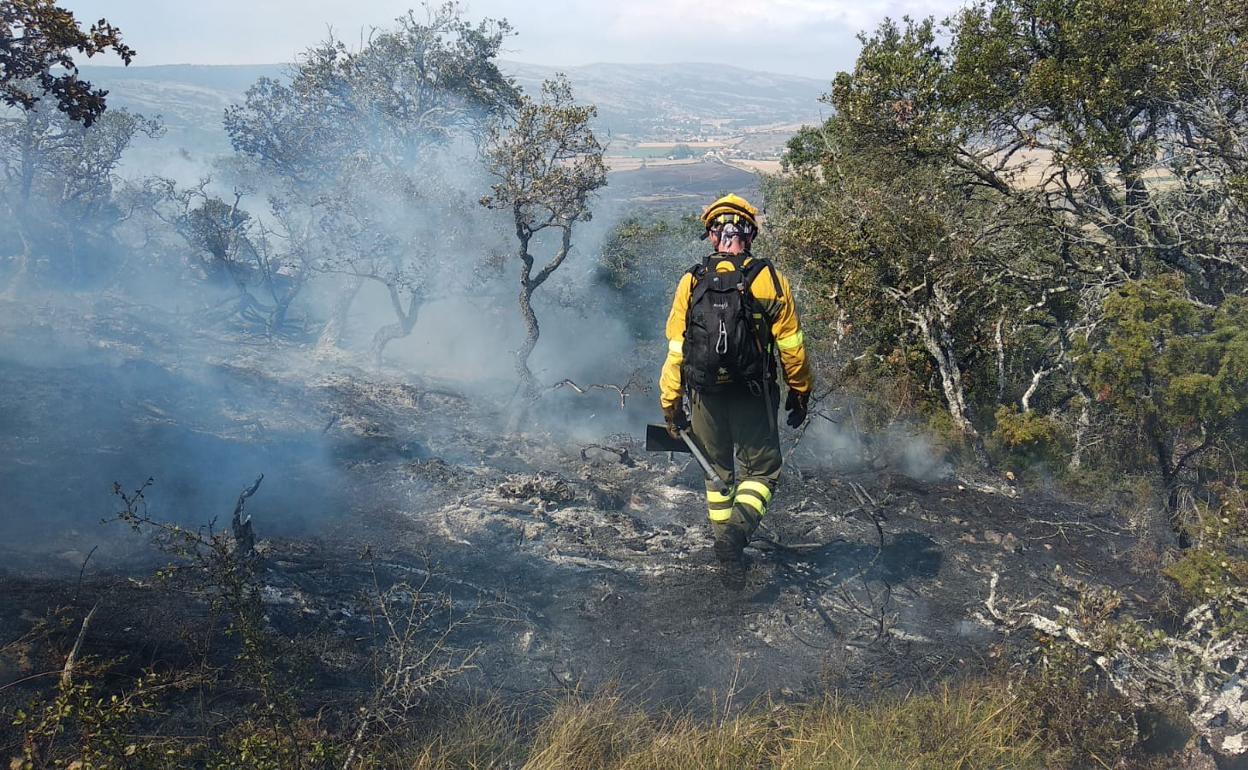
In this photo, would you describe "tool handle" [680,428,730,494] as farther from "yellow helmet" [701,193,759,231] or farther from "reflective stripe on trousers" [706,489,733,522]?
"yellow helmet" [701,193,759,231]

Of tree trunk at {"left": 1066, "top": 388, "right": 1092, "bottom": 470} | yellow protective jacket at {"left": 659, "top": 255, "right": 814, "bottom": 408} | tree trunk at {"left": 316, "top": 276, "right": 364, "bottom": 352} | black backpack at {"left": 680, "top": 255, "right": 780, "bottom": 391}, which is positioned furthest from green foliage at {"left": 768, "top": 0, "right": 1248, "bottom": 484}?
tree trunk at {"left": 316, "top": 276, "right": 364, "bottom": 352}

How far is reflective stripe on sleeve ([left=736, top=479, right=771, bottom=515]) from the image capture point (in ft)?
15.7

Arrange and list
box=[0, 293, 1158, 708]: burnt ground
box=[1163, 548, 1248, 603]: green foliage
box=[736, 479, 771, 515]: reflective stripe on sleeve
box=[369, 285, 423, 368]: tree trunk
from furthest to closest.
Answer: box=[369, 285, 423, 368]: tree trunk → box=[736, 479, 771, 515]: reflective stripe on sleeve → box=[0, 293, 1158, 708]: burnt ground → box=[1163, 548, 1248, 603]: green foliage

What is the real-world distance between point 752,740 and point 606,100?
134409 mm

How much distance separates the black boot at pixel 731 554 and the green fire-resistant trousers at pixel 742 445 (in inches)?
0.6

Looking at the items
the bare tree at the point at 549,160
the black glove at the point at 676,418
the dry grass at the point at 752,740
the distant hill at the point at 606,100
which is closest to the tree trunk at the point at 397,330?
the bare tree at the point at 549,160

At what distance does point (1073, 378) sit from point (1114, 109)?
3253mm

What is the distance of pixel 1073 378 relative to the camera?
746 centimetres

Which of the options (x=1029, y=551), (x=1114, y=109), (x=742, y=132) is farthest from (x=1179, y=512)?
(x=742, y=132)

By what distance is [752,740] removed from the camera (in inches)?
132

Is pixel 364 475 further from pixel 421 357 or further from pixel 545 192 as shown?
pixel 421 357

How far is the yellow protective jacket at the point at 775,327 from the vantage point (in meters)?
4.50

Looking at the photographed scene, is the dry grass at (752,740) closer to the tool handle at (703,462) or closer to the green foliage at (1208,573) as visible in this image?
the green foliage at (1208,573)

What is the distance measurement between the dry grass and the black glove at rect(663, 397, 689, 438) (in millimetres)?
1901
